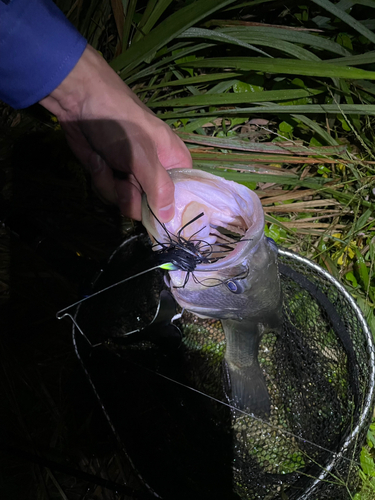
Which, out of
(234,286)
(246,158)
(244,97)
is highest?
(244,97)

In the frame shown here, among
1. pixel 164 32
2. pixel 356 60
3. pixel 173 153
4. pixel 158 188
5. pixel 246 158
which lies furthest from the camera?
pixel 246 158

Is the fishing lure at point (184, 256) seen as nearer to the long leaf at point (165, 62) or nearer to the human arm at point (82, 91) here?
the human arm at point (82, 91)

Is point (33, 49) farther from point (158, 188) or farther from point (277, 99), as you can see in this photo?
point (277, 99)

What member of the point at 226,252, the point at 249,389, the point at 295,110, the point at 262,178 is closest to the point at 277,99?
the point at 295,110

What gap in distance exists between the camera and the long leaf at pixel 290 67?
1295 millimetres

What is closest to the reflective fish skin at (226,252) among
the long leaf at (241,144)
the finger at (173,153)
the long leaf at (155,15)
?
the finger at (173,153)

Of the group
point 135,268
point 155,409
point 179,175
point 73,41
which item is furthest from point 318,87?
point 155,409

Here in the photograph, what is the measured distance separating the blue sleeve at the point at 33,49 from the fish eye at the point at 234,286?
88 centimetres

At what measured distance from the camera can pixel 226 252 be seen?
1093mm

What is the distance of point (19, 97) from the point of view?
117 centimetres

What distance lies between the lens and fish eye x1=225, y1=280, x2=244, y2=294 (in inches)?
41.6

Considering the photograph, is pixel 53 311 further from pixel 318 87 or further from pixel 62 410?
pixel 318 87

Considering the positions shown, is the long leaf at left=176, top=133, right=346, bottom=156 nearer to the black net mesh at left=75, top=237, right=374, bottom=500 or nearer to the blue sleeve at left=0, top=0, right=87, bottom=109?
the black net mesh at left=75, top=237, right=374, bottom=500

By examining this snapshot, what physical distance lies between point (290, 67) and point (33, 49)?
0.96 metres
